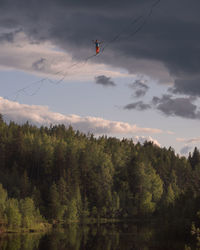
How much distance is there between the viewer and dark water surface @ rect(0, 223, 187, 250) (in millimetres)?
82438

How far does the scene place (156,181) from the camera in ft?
519

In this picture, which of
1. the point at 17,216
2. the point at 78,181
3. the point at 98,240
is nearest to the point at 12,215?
the point at 17,216

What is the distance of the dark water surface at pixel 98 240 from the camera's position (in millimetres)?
82438

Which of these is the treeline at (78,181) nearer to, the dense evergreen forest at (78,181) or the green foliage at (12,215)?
the dense evergreen forest at (78,181)

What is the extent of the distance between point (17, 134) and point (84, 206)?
38.6 meters

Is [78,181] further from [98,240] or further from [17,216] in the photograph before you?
[98,240]

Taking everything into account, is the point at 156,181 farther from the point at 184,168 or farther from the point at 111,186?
the point at 184,168

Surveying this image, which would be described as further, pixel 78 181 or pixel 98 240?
pixel 78 181

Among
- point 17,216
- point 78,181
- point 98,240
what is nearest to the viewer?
point 98,240

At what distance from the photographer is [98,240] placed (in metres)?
93.0

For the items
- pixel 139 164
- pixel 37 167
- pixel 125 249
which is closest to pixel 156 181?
pixel 139 164

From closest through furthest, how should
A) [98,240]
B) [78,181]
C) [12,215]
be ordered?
[98,240] < [12,215] < [78,181]

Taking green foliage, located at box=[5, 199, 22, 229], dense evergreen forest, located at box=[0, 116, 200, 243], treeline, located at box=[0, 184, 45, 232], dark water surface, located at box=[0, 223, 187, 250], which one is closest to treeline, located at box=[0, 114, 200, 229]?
dense evergreen forest, located at box=[0, 116, 200, 243]

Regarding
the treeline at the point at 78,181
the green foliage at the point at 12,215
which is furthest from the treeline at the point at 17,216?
the treeline at the point at 78,181
